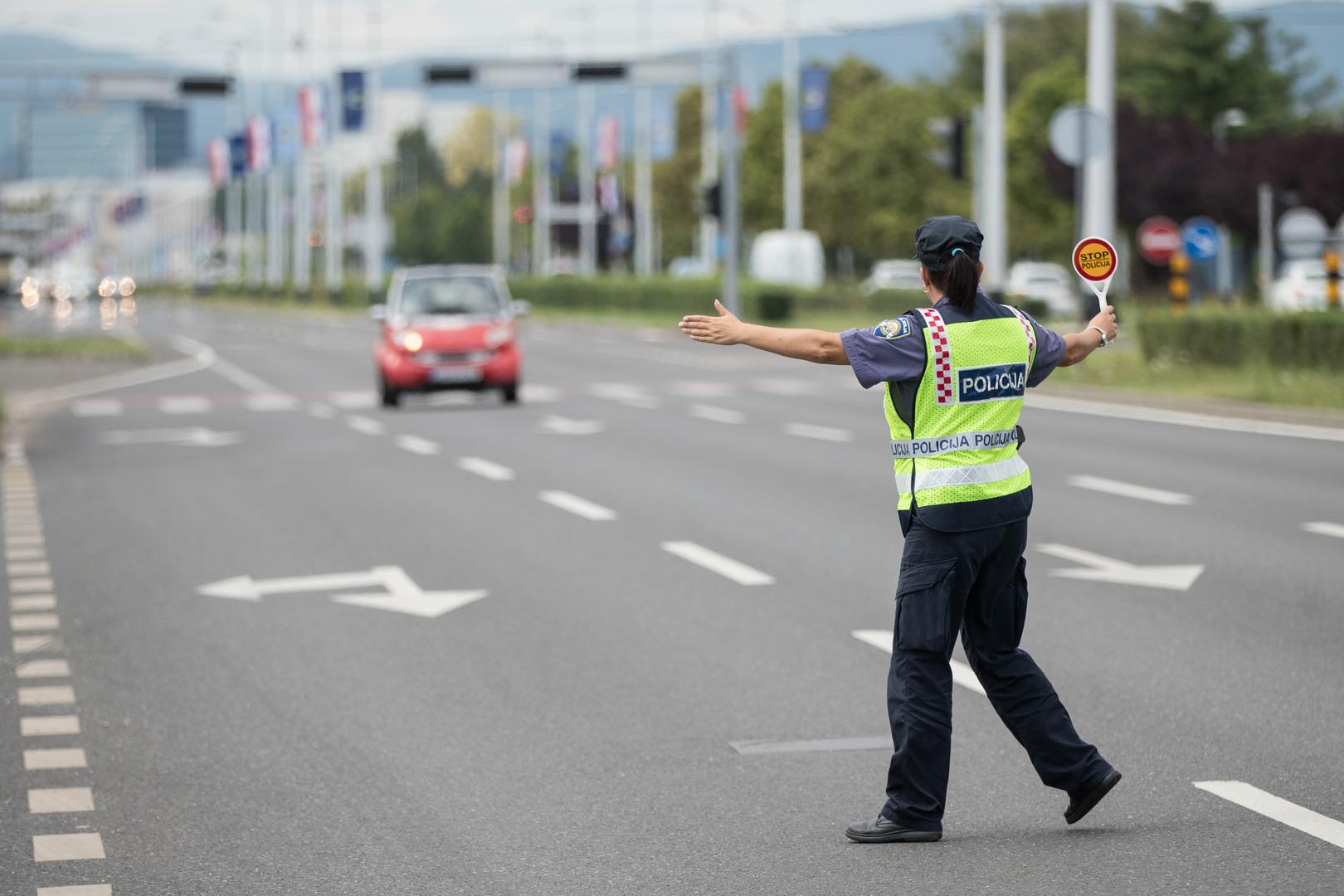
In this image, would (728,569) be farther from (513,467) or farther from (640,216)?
(640,216)

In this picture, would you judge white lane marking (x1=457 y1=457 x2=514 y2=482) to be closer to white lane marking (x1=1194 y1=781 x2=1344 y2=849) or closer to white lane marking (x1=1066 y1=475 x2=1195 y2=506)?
white lane marking (x1=1066 y1=475 x2=1195 y2=506)

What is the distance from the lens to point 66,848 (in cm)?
616

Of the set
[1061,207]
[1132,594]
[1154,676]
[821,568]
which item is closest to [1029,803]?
[1154,676]

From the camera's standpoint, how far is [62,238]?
19362 cm

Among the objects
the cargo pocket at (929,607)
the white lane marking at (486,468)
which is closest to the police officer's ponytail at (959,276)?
the cargo pocket at (929,607)

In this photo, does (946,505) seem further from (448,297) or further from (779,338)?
(448,297)

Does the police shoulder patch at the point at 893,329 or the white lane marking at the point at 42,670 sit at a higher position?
the police shoulder patch at the point at 893,329

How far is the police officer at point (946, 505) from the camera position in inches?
234

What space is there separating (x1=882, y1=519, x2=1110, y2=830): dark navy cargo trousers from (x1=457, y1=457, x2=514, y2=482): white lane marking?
11734 mm

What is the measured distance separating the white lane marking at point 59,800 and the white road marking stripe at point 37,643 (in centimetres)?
290

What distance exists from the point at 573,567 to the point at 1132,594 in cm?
305

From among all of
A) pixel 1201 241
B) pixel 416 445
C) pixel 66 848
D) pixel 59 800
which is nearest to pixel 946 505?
pixel 66 848

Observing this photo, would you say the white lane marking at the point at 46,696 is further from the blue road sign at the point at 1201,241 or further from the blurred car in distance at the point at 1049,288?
the blurred car in distance at the point at 1049,288

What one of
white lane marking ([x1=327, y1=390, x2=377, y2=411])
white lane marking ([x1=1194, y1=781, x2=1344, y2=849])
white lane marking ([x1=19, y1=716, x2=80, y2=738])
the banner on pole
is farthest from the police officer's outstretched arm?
the banner on pole
